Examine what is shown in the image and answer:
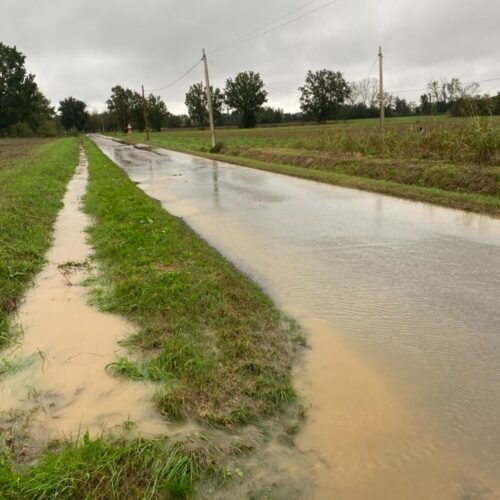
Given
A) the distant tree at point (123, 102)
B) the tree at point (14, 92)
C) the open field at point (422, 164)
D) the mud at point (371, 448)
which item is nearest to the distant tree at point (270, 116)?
the distant tree at point (123, 102)

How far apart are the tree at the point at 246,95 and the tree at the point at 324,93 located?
28.3 ft

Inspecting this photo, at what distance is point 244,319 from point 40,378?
1957 millimetres

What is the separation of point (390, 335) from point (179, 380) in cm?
210

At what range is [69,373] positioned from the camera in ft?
12.7

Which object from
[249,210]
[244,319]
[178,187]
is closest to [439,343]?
[244,319]

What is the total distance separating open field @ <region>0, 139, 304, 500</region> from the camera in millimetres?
2588

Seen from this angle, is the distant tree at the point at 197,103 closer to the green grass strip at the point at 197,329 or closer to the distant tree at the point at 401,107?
the distant tree at the point at 401,107

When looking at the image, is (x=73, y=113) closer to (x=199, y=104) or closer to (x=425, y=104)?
(x=199, y=104)

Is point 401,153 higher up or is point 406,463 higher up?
point 401,153

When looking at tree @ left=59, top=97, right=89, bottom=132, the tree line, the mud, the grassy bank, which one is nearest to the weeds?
the mud

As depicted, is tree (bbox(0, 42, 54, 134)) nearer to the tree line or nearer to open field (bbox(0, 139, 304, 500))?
the tree line

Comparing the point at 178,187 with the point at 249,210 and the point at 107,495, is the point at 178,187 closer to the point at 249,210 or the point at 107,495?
the point at 249,210

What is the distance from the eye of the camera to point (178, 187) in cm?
1530

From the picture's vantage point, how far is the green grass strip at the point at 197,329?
3.42 meters
